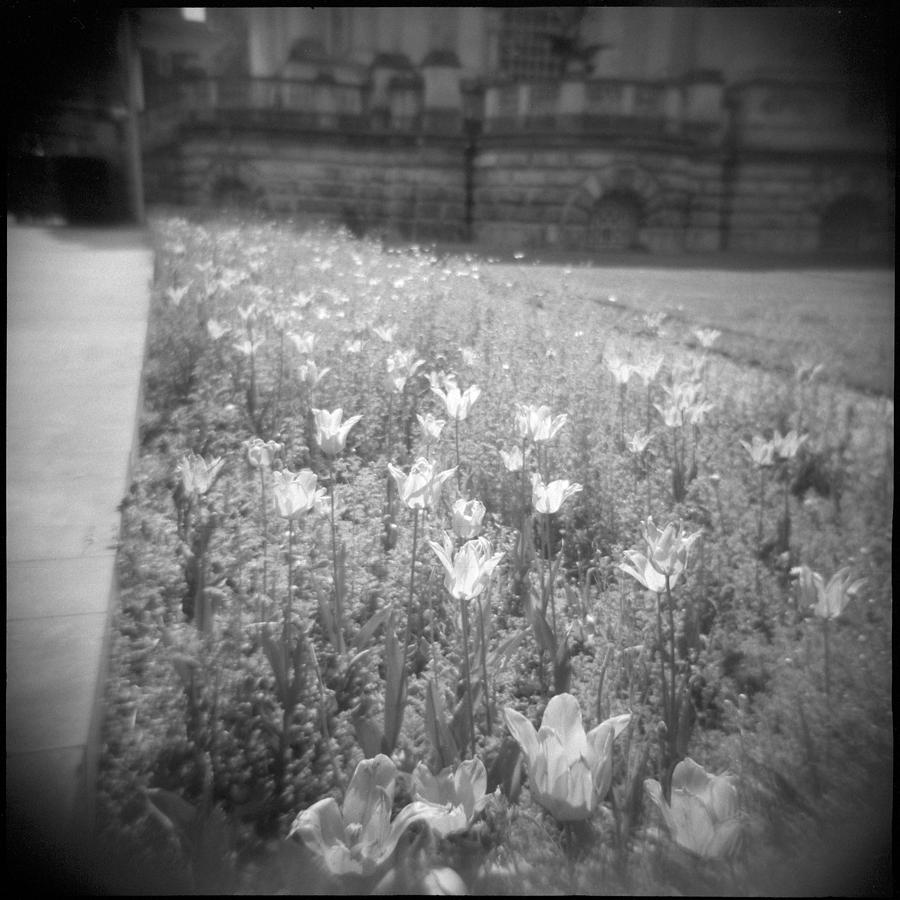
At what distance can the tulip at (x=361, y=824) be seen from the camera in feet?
3.03

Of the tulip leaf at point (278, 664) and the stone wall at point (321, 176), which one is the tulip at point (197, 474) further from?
the stone wall at point (321, 176)

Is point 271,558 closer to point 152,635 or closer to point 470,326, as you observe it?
point 152,635

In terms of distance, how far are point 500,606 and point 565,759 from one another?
56 cm

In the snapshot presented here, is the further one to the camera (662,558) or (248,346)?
(248,346)

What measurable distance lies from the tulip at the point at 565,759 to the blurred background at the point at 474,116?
115 centimetres

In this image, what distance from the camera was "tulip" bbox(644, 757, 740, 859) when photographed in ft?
3.02

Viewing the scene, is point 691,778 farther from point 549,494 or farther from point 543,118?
point 543,118

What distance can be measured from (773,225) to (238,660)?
5.54ft

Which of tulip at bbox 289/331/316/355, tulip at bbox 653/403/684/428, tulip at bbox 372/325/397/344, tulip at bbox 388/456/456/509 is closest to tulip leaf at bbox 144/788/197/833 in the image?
tulip at bbox 388/456/456/509

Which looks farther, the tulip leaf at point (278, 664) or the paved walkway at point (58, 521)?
the tulip leaf at point (278, 664)

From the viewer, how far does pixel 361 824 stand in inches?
37.6

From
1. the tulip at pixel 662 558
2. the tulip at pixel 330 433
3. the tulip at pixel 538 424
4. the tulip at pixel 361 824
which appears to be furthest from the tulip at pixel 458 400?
the tulip at pixel 361 824

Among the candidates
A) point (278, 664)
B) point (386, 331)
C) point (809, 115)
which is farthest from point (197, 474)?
point (809, 115)

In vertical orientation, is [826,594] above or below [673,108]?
below
